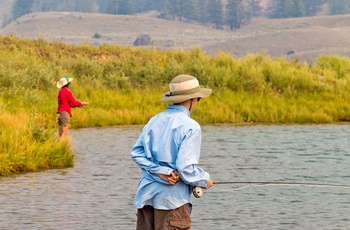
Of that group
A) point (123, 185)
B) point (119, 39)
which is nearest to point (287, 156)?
point (123, 185)

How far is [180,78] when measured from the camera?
708cm

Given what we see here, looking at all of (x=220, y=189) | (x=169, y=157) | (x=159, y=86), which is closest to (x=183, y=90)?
(x=169, y=157)

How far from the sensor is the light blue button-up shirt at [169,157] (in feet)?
A: 22.4

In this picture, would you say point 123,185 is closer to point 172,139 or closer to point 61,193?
point 61,193

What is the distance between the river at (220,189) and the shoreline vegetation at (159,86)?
4.48m

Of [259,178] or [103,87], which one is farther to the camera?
[103,87]

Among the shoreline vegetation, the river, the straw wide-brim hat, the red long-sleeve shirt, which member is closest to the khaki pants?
the straw wide-brim hat

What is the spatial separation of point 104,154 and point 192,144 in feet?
43.5

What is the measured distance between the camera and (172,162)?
6945 millimetres

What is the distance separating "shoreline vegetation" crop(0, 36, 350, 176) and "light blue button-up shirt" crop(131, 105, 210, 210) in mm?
16213

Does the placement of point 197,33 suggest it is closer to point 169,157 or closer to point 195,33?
point 195,33

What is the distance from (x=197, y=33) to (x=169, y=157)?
174 metres

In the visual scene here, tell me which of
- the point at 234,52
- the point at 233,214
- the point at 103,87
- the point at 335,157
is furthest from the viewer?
the point at 234,52

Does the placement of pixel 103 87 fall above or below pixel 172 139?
below
